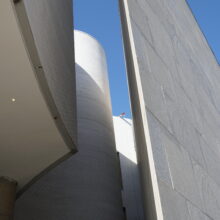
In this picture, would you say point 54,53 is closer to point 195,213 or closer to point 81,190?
point 195,213

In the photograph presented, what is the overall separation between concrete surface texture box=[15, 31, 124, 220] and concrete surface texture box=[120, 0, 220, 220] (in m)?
3.14

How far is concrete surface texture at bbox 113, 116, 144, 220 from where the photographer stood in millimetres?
10156

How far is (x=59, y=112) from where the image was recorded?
402cm

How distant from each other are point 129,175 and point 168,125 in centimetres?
776

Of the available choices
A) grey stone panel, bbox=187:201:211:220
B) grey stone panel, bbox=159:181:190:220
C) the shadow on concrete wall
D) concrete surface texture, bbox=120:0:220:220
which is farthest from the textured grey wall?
the shadow on concrete wall

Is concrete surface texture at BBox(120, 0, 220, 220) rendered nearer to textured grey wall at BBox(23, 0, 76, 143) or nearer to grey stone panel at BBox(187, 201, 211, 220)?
grey stone panel at BBox(187, 201, 211, 220)

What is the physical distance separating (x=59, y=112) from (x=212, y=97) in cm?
454

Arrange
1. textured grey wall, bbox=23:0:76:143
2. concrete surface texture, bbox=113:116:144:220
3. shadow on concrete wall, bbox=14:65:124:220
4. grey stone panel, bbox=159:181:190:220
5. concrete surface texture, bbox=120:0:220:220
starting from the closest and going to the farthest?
1. grey stone panel, bbox=159:181:190:220
2. concrete surface texture, bbox=120:0:220:220
3. textured grey wall, bbox=23:0:76:143
4. shadow on concrete wall, bbox=14:65:124:220
5. concrete surface texture, bbox=113:116:144:220

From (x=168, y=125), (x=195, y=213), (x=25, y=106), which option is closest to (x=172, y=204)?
(x=195, y=213)

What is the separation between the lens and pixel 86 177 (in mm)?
7820

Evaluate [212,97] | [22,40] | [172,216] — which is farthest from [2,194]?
[212,97]

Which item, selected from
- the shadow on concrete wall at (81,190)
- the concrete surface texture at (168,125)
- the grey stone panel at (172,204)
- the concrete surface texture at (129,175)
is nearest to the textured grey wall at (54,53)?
the concrete surface texture at (168,125)

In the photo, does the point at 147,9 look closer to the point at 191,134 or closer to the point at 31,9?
the point at 191,134

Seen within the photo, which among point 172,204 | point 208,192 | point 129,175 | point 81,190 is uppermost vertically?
point 172,204
